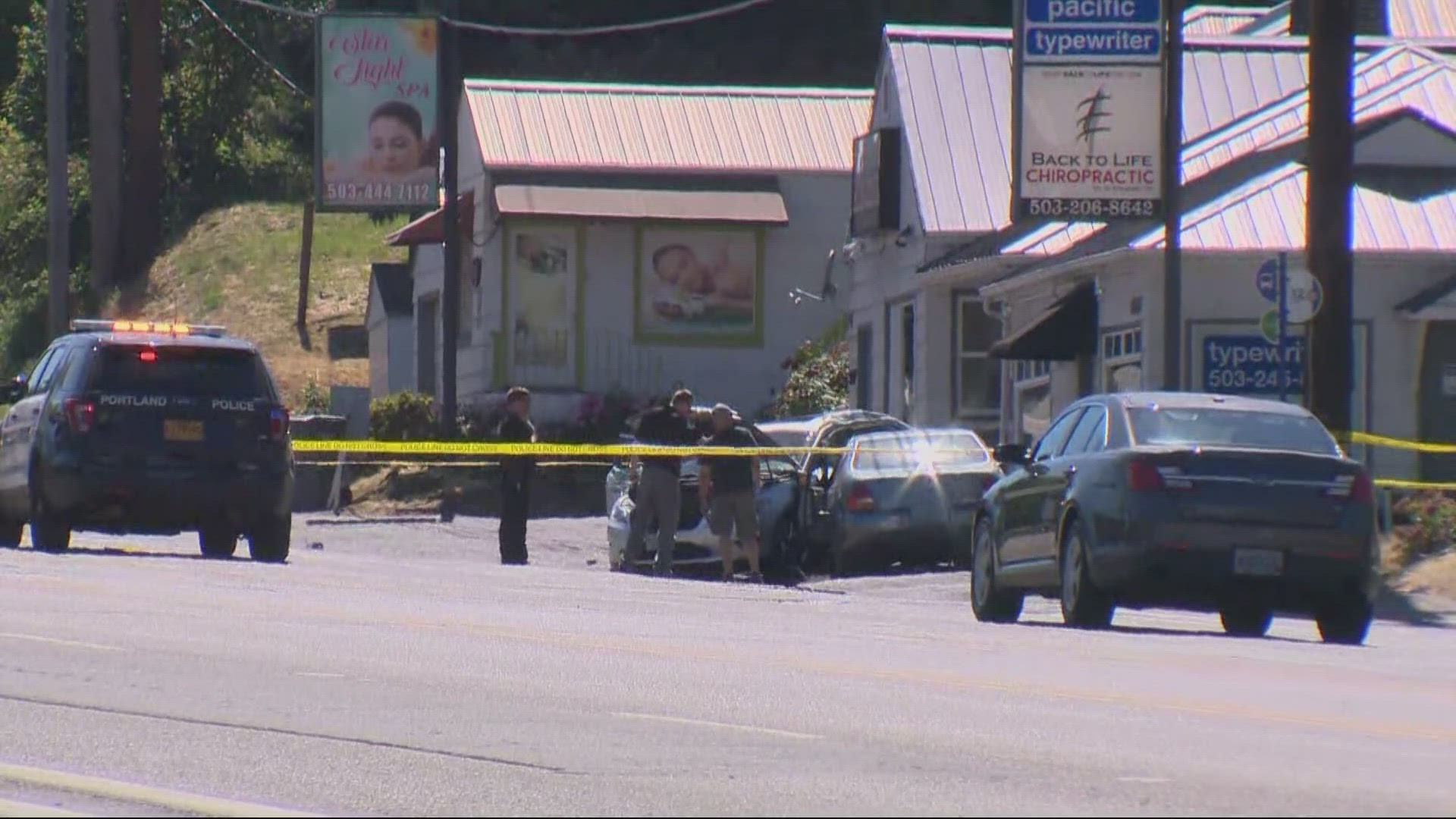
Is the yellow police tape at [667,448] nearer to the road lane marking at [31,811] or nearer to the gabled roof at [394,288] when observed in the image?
the road lane marking at [31,811]

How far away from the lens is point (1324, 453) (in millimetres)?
16141

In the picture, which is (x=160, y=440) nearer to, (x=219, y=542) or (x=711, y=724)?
(x=219, y=542)

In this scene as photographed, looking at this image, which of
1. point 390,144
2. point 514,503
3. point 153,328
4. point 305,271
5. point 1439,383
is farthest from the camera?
point 305,271

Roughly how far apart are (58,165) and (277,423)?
18.3 meters

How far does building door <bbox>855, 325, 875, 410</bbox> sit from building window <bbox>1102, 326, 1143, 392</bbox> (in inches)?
314

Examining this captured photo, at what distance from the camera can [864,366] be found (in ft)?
122

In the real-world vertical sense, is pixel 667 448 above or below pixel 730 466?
above

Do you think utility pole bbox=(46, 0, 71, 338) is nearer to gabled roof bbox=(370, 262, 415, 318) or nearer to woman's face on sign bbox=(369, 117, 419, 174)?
woman's face on sign bbox=(369, 117, 419, 174)

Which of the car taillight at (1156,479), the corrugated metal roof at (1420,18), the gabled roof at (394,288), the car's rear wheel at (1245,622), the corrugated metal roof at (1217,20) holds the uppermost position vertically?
the corrugated metal roof at (1217,20)

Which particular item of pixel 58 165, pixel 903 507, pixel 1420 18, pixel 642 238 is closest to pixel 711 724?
pixel 903 507

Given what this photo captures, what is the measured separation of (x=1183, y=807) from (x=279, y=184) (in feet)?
182

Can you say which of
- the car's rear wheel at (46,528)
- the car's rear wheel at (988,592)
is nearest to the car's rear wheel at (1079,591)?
the car's rear wheel at (988,592)

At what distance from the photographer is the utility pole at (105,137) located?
157 feet

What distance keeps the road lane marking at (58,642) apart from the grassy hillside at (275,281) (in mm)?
33661
